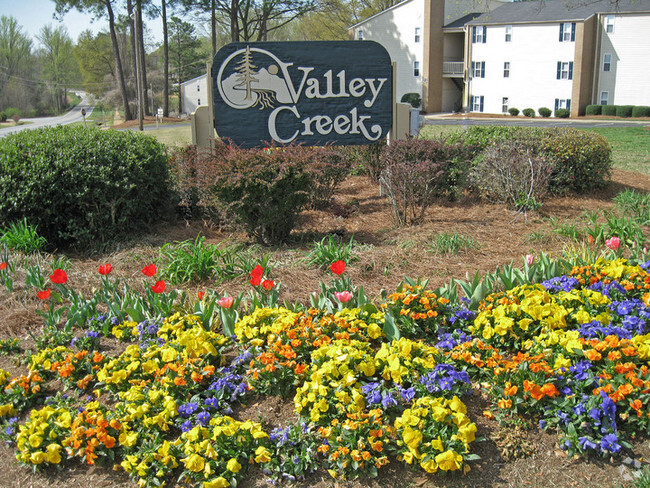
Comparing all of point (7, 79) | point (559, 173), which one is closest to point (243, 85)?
point (559, 173)

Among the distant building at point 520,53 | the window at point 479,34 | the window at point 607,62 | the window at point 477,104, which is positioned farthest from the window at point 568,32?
the window at point 477,104

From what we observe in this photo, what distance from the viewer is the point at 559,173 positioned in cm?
789

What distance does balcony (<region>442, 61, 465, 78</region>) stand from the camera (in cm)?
4291

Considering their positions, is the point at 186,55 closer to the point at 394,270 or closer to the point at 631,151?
the point at 631,151

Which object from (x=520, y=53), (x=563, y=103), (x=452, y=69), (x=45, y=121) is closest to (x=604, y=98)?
(x=563, y=103)

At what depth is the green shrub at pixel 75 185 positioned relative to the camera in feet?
19.8

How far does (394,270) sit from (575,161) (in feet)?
13.7

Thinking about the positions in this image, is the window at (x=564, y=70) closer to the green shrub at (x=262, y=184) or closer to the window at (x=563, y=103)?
the window at (x=563, y=103)

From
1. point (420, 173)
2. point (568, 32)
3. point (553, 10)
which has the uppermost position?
point (553, 10)

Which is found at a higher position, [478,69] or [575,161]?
[478,69]

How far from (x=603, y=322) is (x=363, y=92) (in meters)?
5.36

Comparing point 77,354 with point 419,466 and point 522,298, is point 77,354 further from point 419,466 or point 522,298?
point 522,298

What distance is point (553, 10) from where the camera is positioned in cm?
3756

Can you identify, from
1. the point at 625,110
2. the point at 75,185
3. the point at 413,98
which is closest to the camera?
the point at 75,185
